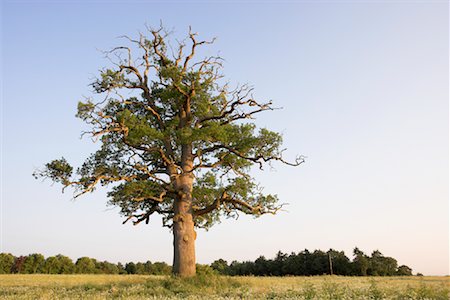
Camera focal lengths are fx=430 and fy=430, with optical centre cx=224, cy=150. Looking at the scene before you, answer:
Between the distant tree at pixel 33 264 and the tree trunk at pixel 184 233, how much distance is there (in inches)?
3146

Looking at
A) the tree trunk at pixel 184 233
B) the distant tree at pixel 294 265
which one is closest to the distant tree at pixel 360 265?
the distant tree at pixel 294 265

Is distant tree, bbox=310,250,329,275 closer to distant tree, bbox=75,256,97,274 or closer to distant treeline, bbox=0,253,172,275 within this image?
distant treeline, bbox=0,253,172,275

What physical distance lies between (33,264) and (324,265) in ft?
208

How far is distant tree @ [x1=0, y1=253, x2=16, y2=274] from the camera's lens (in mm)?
93944

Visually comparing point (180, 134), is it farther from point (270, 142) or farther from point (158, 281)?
point (158, 281)

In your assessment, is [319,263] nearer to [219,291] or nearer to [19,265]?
[219,291]

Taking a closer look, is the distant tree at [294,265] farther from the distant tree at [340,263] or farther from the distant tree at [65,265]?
the distant tree at [65,265]

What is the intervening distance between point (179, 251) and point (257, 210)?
5.13 m

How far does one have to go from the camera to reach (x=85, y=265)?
3986 inches

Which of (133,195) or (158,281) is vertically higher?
(133,195)

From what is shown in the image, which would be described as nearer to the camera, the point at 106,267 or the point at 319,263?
the point at 319,263

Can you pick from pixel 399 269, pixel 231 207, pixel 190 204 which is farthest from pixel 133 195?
pixel 399 269

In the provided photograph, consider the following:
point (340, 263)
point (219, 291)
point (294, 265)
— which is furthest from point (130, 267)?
point (219, 291)

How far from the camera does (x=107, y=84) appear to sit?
1009 inches
